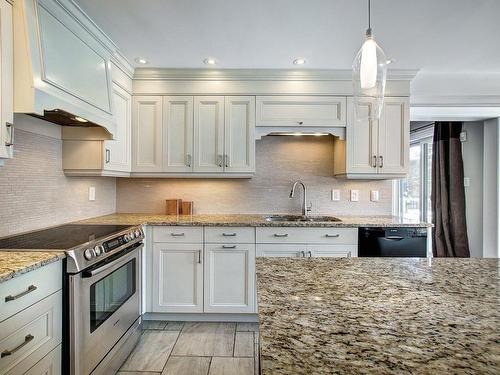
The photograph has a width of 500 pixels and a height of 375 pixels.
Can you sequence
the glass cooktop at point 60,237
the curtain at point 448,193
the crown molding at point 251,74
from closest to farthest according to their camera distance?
the glass cooktop at point 60,237, the crown molding at point 251,74, the curtain at point 448,193

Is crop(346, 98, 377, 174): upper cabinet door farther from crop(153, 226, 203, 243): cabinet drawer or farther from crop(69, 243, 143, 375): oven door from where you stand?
crop(69, 243, 143, 375): oven door

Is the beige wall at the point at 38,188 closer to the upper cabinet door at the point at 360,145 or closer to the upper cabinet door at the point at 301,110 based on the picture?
the upper cabinet door at the point at 301,110

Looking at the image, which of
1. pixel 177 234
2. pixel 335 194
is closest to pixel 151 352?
pixel 177 234

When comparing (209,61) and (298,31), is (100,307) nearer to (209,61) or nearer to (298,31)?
(209,61)

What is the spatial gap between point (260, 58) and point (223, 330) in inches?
96.8

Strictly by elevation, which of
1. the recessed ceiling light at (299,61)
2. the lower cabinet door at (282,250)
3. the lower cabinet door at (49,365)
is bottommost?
the lower cabinet door at (49,365)

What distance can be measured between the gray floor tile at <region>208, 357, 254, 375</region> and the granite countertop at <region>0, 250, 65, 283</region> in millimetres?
1303

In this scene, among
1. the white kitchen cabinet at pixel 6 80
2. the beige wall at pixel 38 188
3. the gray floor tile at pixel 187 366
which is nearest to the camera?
the white kitchen cabinet at pixel 6 80

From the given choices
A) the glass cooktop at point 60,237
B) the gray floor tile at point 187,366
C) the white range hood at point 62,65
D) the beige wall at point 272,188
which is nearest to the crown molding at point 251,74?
the white range hood at point 62,65

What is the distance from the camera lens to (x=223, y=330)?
2.56 meters

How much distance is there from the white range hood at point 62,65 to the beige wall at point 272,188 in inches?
39.2

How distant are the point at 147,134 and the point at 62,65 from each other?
1201 millimetres

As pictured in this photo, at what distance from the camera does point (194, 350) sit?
2.26 meters

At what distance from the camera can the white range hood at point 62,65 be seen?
148 centimetres
